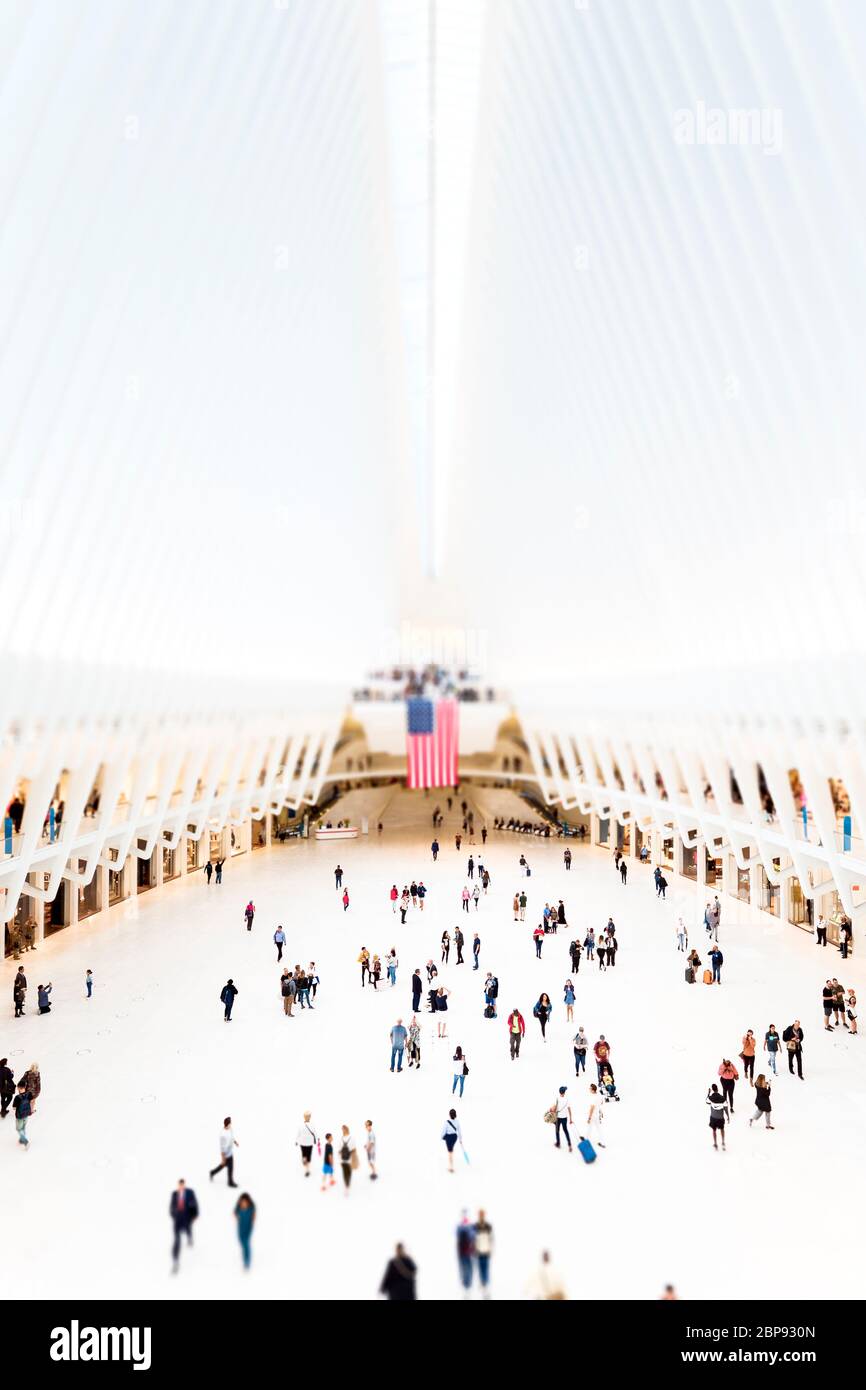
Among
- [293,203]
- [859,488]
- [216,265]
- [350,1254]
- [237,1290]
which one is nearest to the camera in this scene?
[237,1290]

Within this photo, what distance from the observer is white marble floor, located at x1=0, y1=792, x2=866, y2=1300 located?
7473mm

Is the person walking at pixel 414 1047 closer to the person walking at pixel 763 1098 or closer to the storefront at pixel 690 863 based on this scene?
the person walking at pixel 763 1098

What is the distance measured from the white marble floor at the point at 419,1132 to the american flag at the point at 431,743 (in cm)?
1344

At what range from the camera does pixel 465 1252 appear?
695cm

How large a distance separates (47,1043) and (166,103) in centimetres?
1170

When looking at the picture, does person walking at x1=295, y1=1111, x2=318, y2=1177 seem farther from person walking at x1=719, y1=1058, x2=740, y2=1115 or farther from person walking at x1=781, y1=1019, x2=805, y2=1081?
person walking at x1=781, y1=1019, x2=805, y2=1081

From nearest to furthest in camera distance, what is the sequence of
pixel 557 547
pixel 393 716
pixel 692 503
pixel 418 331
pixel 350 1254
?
pixel 350 1254
pixel 692 503
pixel 557 547
pixel 418 331
pixel 393 716

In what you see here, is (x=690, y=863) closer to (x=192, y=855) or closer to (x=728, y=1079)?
(x=192, y=855)

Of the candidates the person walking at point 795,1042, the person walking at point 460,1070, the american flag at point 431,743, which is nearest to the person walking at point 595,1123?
the person walking at point 460,1070

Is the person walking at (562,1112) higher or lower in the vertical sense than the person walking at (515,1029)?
lower

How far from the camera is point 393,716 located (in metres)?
41.3

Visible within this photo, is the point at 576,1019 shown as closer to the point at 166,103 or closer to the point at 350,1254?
the point at 350,1254

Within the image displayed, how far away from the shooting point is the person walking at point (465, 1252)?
22.8ft
